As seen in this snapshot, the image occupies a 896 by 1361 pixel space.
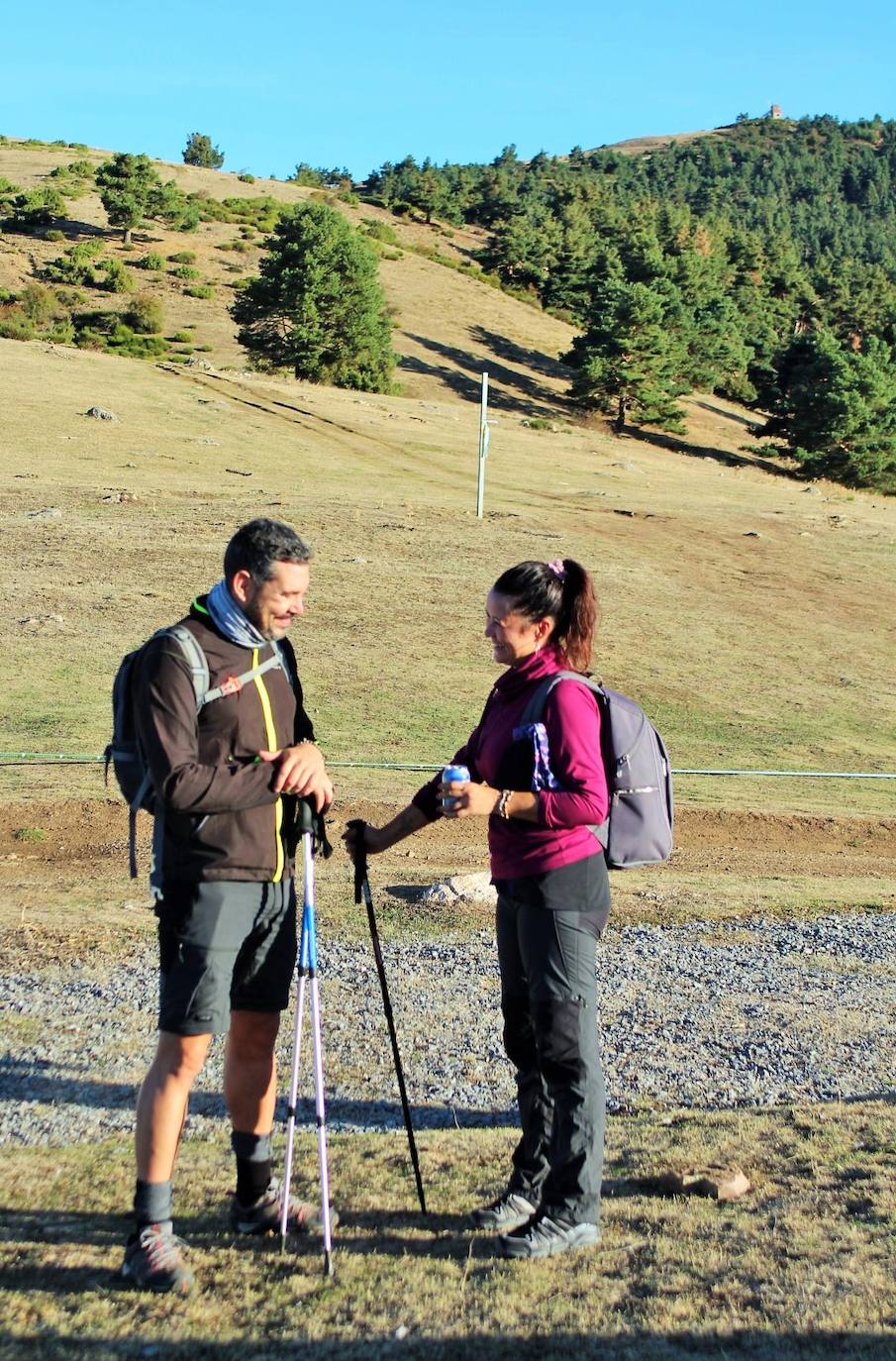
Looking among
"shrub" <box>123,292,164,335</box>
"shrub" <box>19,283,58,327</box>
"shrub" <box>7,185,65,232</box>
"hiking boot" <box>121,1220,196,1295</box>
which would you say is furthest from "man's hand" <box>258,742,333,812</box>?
"shrub" <box>7,185,65,232</box>

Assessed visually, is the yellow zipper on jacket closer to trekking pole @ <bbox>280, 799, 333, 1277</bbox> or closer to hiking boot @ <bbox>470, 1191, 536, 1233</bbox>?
trekking pole @ <bbox>280, 799, 333, 1277</bbox>

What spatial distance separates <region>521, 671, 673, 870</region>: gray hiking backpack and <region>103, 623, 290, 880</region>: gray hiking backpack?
3.02 ft

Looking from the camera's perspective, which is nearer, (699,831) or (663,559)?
(699,831)

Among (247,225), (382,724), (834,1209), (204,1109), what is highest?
(247,225)

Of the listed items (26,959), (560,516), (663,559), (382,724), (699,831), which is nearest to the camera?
(26,959)

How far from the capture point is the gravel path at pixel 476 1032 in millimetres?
5500

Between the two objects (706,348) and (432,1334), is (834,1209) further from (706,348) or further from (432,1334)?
(706,348)

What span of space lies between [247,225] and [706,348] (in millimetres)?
30148

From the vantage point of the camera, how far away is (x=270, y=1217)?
3912 mm

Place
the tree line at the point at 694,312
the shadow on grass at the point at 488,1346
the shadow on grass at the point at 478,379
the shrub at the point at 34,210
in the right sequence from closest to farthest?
the shadow on grass at the point at 488,1346 → the tree line at the point at 694,312 → the shadow on grass at the point at 478,379 → the shrub at the point at 34,210

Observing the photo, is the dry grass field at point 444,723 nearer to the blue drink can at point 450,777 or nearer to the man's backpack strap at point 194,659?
the blue drink can at point 450,777

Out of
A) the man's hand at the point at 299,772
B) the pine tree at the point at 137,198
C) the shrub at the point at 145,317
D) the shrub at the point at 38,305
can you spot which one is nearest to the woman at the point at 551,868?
the man's hand at the point at 299,772

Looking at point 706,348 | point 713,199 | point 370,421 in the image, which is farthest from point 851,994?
point 713,199

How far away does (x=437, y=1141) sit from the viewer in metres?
4.88
